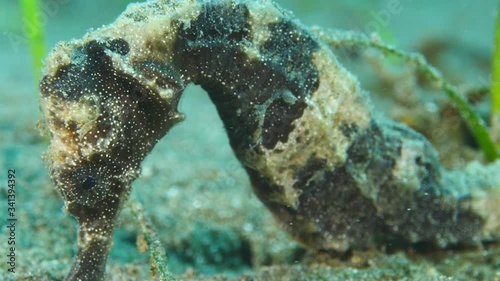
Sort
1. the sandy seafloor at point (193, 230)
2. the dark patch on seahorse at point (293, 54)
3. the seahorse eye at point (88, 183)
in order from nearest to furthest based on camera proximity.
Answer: the seahorse eye at point (88, 183), the dark patch on seahorse at point (293, 54), the sandy seafloor at point (193, 230)

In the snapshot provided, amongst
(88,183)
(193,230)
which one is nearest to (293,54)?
(88,183)

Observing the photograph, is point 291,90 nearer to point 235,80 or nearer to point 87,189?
point 235,80

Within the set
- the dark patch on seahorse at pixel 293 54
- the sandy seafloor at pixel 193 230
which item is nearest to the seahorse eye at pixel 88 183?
the sandy seafloor at pixel 193 230

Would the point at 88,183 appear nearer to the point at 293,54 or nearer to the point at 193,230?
the point at 293,54

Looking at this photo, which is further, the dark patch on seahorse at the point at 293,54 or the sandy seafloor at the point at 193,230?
the sandy seafloor at the point at 193,230

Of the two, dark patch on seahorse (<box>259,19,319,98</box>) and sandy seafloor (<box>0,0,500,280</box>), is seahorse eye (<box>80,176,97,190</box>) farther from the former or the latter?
dark patch on seahorse (<box>259,19,319,98</box>)

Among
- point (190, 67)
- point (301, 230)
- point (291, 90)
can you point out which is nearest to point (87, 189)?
point (190, 67)


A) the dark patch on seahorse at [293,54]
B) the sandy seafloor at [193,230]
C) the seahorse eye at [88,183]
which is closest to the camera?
the seahorse eye at [88,183]

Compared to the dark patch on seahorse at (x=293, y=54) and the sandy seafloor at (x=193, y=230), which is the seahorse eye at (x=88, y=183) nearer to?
the sandy seafloor at (x=193, y=230)

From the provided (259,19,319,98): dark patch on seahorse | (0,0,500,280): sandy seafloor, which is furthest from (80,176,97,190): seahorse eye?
(259,19,319,98): dark patch on seahorse

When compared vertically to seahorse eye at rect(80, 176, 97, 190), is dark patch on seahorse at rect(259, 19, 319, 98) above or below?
above
